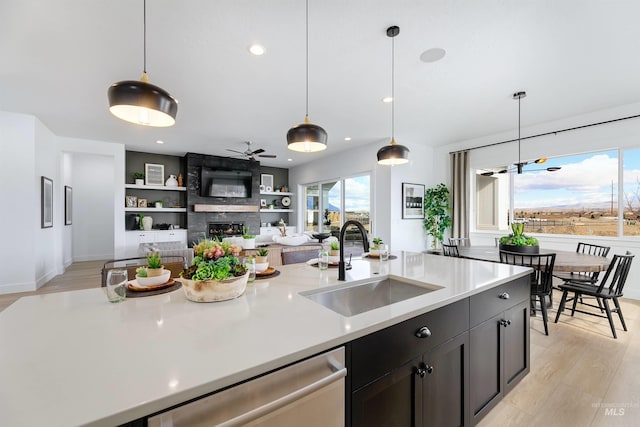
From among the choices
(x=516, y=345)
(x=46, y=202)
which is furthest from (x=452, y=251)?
(x=46, y=202)

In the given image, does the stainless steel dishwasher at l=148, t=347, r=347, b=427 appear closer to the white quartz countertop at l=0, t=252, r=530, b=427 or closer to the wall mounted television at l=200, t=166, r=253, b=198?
the white quartz countertop at l=0, t=252, r=530, b=427

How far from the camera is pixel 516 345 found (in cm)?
188

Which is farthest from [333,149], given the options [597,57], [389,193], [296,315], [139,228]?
[296,315]

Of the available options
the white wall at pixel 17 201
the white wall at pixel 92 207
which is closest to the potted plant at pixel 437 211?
the white wall at pixel 17 201

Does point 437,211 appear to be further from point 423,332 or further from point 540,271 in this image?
point 423,332

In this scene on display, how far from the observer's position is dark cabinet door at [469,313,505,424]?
151cm

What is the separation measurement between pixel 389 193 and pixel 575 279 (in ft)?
9.64

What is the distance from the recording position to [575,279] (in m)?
3.32

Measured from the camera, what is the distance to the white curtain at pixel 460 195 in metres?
5.54

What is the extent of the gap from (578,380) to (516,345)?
2.41 feet

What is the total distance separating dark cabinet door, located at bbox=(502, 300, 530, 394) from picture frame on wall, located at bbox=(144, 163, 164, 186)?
7310 mm

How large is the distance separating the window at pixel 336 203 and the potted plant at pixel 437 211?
125 centimetres

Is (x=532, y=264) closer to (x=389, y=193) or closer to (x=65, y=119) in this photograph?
(x=389, y=193)

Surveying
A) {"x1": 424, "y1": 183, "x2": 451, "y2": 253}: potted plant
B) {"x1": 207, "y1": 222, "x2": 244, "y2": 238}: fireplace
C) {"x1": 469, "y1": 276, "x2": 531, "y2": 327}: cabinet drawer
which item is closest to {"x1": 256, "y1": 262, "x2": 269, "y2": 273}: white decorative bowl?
{"x1": 469, "y1": 276, "x2": 531, "y2": 327}: cabinet drawer
